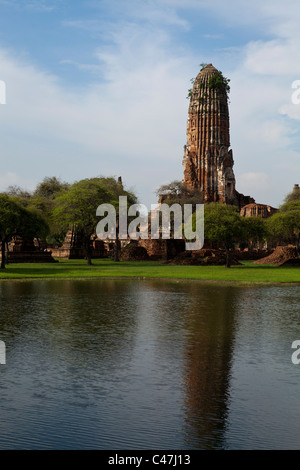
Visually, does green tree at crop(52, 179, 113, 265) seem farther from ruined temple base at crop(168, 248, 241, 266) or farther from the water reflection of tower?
the water reflection of tower

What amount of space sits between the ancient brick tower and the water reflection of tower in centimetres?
8878

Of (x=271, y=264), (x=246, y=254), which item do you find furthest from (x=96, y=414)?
(x=246, y=254)

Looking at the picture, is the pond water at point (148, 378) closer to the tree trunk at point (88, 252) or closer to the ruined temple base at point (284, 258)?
the tree trunk at point (88, 252)

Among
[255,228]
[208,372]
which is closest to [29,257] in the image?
[255,228]

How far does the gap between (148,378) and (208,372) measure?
113cm

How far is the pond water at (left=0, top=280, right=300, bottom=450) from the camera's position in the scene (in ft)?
21.7

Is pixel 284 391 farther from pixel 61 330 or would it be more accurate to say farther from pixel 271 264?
pixel 271 264

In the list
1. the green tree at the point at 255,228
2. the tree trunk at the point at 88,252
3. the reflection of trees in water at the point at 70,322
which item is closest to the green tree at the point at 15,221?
the tree trunk at the point at 88,252

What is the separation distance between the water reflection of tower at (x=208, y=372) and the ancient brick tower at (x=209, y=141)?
291 feet

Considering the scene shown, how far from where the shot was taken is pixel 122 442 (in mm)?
6355

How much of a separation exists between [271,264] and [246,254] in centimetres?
1545

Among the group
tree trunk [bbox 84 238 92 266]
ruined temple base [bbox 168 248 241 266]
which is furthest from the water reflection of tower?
ruined temple base [bbox 168 248 241 266]

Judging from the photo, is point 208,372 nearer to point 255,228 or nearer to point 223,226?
point 223,226

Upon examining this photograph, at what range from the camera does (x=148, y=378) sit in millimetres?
9102
